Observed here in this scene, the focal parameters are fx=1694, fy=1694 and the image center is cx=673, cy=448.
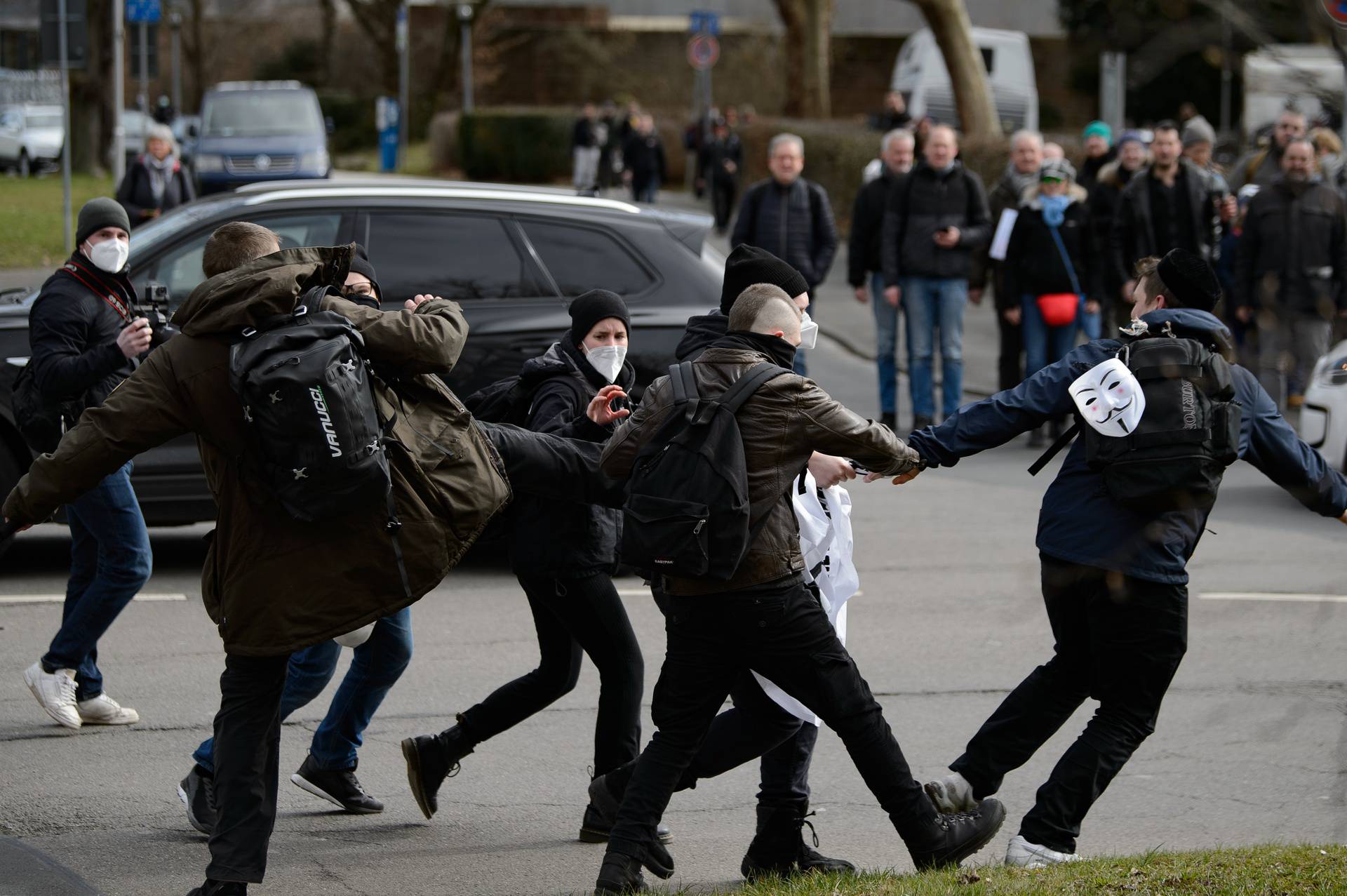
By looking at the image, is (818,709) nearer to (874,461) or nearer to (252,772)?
(874,461)

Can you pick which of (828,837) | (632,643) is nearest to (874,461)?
(632,643)

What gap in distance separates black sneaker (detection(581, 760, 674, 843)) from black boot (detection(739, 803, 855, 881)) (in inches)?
13.7

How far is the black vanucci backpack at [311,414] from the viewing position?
396cm

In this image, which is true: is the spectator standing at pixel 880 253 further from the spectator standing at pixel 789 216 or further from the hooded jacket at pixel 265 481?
the hooded jacket at pixel 265 481

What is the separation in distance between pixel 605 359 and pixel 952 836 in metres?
1.71

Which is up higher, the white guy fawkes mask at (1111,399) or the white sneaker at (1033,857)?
the white guy fawkes mask at (1111,399)

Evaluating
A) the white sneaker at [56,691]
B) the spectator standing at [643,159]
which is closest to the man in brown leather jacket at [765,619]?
the white sneaker at [56,691]

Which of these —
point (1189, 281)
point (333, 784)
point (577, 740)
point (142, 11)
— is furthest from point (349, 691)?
point (142, 11)

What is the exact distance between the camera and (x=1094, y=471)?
15.5 ft

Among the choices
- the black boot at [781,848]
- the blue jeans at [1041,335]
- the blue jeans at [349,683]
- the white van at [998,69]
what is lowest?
the black boot at [781,848]

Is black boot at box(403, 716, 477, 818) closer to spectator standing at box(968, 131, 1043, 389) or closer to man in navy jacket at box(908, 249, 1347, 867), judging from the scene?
man in navy jacket at box(908, 249, 1347, 867)

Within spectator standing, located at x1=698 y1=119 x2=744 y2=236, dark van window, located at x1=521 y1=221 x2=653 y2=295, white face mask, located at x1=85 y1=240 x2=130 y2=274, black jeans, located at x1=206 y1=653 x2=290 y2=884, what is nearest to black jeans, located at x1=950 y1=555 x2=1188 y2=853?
black jeans, located at x1=206 y1=653 x2=290 y2=884

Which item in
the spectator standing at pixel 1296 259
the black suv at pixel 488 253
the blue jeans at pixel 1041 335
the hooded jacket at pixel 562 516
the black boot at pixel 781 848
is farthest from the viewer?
the spectator standing at pixel 1296 259

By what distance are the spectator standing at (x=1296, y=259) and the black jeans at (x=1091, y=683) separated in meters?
8.83
